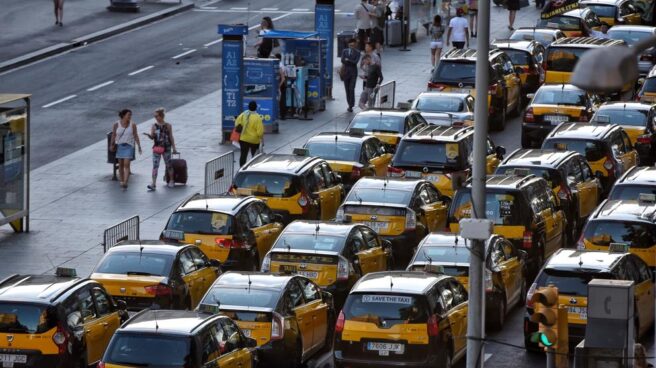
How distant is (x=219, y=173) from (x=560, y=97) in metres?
9.18

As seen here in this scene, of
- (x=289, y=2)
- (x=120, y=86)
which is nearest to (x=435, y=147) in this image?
(x=120, y=86)

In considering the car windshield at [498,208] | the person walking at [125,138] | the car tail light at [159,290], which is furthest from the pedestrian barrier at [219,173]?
the car tail light at [159,290]

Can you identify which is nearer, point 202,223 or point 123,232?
point 202,223

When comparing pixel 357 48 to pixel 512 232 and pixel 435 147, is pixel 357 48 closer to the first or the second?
pixel 435 147

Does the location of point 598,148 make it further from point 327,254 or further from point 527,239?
point 327,254

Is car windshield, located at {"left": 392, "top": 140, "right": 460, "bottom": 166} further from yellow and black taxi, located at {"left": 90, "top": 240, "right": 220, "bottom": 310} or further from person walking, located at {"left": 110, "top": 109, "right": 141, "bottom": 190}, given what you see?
yellow and black taxi, located at {"left": 90, "top": 240, "right": 220, "bottom": 310}

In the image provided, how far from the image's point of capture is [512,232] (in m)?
26.5

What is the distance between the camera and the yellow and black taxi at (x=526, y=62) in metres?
43.5

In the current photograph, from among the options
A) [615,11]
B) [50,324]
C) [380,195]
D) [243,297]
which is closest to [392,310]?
[243,297]

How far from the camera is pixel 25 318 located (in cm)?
2011

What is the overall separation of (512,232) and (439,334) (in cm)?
614

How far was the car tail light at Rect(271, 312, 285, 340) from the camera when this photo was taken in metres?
20.9

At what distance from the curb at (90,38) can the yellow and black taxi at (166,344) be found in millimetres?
29998

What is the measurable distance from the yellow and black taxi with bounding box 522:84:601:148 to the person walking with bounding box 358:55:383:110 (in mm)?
5876
